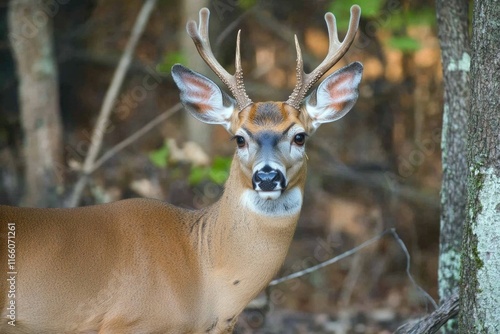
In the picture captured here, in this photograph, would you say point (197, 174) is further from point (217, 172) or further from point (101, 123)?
point (101, 123)

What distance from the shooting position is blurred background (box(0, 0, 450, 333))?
938 centimetres

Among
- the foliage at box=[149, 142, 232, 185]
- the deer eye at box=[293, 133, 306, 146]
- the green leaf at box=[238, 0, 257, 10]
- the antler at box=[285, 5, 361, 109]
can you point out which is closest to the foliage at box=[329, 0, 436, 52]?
the green leaf at box=[238, 0, 257, 10]

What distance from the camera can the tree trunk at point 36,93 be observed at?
891cm

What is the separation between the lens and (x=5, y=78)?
34.8ft

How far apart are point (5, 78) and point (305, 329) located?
5.10 m

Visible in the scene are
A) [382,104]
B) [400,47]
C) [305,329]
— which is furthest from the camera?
[382,104]

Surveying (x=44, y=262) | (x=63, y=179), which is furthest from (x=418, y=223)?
(x=44, y=262)

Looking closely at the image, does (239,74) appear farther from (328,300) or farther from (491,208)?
(328,300)

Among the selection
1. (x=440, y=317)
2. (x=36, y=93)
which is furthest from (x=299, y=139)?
(x=36, y=93)

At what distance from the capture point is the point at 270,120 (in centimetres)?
509

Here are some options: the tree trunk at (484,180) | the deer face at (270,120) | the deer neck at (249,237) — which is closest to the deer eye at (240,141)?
the deer face at (270,120)

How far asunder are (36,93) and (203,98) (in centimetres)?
407

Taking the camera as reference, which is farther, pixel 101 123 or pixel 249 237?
pixel 101 123

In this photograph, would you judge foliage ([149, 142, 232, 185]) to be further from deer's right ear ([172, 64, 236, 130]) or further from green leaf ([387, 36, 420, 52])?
green leaf ([387, 36, 420, 52])
